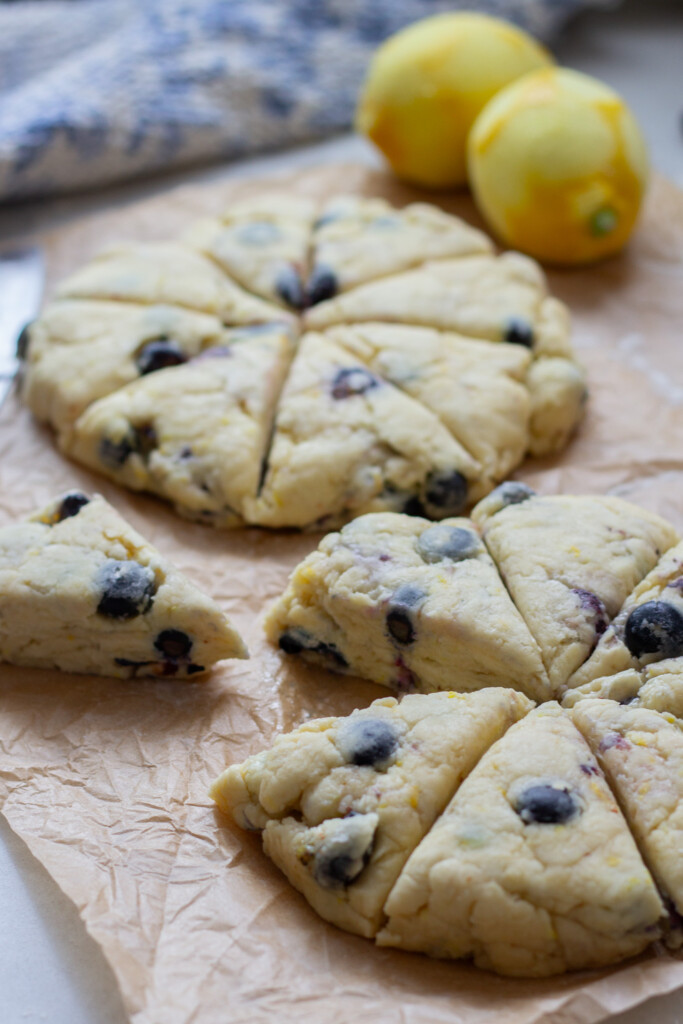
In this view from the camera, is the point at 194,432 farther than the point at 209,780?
Yes

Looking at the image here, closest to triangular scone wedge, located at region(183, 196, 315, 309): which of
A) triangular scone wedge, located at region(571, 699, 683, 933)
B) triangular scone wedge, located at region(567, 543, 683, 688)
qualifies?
triangular scone wedge, located at region(567, 543, 683, 688)

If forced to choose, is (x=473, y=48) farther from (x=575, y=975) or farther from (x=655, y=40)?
(x=575, y=975)

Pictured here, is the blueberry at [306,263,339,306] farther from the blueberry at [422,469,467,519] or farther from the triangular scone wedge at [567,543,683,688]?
the triangular scone wedge at [567,543,683,688]

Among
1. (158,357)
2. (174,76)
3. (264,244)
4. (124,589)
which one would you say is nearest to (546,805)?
(124,589)

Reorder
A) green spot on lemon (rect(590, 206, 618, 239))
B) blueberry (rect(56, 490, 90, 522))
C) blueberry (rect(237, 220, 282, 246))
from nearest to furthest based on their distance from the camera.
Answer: blueberry (rect(56, 490, 90, 522)) < blueberry (rect(237, 220, 282, 246)) < green spot on lemon (rect(590, 206, 618, 239))

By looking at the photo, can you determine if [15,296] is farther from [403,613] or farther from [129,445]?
[403,613]

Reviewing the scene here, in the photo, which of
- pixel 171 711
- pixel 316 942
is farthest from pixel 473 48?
pixel 316 942

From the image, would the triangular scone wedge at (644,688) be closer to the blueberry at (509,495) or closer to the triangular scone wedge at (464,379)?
the blueberry at (509,495)
